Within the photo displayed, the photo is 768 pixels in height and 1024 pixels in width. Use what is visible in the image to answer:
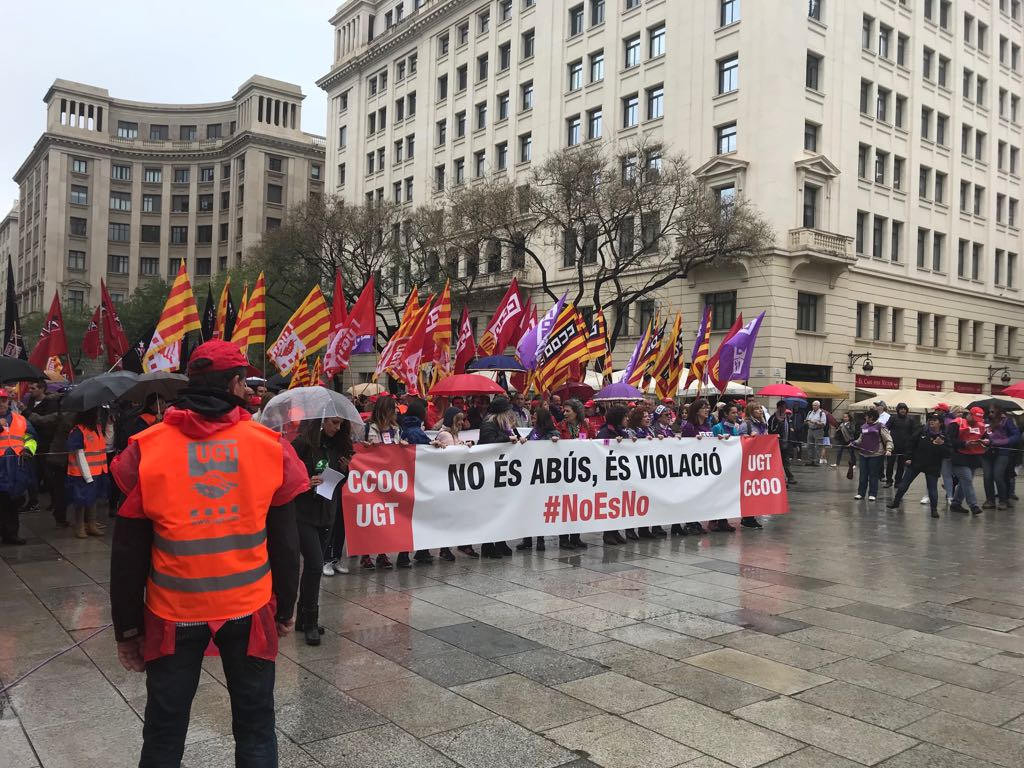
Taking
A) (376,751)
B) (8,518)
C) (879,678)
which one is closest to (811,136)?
(8,518)

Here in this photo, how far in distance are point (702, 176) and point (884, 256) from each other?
9.78 meters

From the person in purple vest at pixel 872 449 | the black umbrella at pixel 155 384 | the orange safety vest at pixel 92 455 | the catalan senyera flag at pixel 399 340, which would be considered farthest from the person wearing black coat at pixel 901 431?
the orange safety vest at pixel 92 455

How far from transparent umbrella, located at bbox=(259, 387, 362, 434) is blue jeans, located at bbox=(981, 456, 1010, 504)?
13.4 m

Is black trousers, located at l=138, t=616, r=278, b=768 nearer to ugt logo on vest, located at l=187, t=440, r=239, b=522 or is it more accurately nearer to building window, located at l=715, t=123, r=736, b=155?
ugt logo on vest, located at l=187, t=440, r=239, b=522

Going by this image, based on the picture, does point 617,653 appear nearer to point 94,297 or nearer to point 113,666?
point 113,666

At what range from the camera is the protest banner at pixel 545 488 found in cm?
858

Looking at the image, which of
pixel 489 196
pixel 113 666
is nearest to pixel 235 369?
pixel 113 666

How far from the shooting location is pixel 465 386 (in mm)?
15914

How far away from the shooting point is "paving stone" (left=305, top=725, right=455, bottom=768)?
3984mm

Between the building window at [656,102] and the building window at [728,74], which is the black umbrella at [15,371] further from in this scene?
the building window at [656,102]

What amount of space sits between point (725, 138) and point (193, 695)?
35629mm

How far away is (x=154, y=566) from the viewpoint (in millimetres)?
3023

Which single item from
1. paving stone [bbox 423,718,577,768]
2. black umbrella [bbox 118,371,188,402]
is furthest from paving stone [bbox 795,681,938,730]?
black umbrella [bbox 118,371,188,402]

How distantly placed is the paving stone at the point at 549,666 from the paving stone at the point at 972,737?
1845mm
